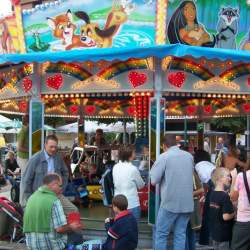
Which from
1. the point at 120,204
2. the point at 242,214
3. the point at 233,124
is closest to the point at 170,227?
the point at 242,214

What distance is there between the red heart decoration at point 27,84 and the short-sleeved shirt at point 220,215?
4.45 m

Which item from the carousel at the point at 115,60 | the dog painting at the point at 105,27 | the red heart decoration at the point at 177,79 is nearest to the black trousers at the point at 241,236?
the carousel at the point at 115,60

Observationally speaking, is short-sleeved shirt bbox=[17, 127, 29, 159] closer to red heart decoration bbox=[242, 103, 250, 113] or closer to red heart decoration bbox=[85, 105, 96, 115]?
red heart decoration bbox=[85, 105, 96, 115]

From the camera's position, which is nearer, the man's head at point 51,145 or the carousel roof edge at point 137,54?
the carousel roof edge at point 137,54

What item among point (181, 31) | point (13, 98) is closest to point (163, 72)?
point (181, 31)

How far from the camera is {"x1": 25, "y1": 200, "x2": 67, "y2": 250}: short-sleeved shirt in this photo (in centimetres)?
569

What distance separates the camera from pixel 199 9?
869cm

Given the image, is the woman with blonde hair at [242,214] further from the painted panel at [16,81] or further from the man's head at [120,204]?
the painted panel at [16,81]

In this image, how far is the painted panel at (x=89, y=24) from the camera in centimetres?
866

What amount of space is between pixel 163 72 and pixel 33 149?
279 centimetres

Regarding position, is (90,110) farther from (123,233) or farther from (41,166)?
(123,233)

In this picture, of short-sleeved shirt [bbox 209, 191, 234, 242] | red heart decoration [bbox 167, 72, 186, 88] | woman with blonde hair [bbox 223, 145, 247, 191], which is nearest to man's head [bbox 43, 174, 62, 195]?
short-sleeved shirt [bbox 209, 191, 234, 242]

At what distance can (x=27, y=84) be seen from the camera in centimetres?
953

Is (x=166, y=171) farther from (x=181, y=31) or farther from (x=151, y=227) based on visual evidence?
(x=181, y=31)
